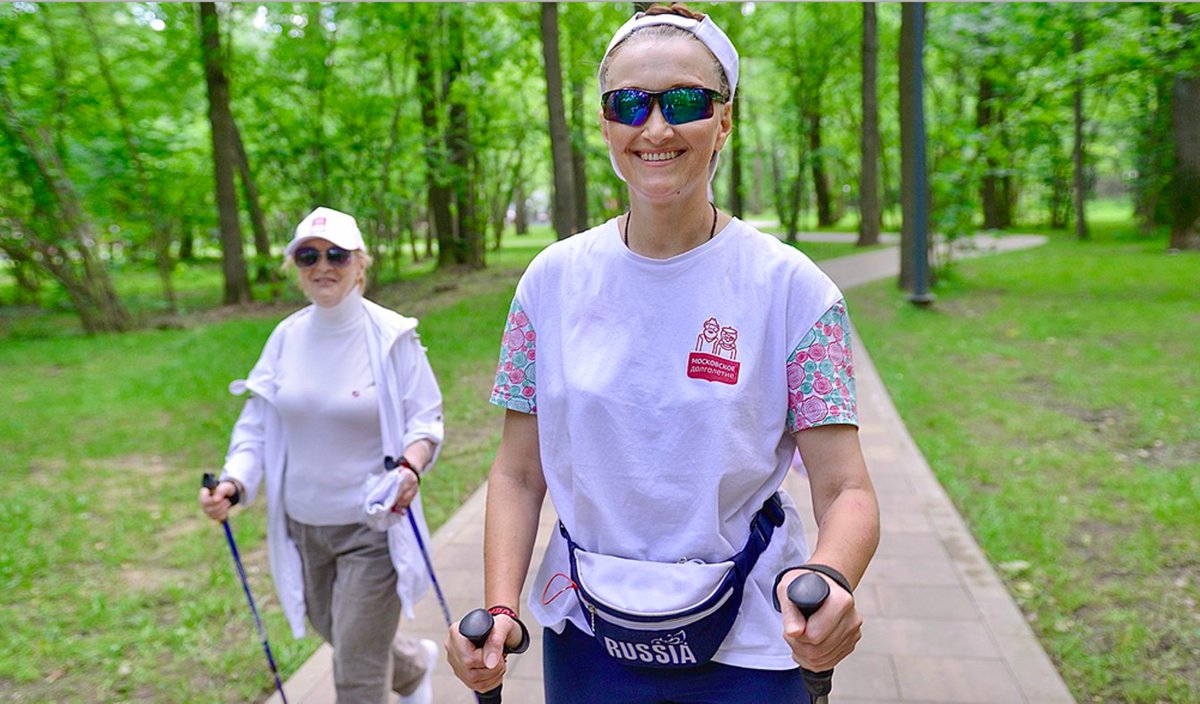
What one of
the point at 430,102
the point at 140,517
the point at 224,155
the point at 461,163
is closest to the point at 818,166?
the point at 461,163

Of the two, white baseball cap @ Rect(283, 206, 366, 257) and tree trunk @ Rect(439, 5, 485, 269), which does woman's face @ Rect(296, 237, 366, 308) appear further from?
tree trunk @ Rect(439, 5, 485, 269)

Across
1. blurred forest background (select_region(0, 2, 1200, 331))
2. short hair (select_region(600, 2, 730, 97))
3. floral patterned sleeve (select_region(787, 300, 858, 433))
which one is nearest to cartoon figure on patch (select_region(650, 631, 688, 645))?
floral patterned sleeve (select_region(787, 300, 858, 433))

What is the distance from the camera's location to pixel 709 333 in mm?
1809

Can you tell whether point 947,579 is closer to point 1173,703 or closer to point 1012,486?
point 1173,703

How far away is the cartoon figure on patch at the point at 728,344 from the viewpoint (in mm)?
1788

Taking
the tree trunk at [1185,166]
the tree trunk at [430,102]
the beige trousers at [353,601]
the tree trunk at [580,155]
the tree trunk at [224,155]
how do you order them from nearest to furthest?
the beige trousers at [353,601]
the tree trunk at [224,155]
the tree trunk at [430,102]
the tree trunk at [1185,166]
the tree trunk at [580,155]

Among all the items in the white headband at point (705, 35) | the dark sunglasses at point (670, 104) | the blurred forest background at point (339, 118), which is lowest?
the dark sunglasses at point (670, 104)

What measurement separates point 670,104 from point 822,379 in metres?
0.58

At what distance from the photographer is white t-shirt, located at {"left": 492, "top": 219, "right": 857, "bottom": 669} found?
5.84 ft

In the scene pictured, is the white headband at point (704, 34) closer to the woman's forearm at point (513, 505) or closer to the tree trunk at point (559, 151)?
the woman's forearm at point (513, 505)

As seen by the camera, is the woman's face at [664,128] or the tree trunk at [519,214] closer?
the woman's face at [664,128]

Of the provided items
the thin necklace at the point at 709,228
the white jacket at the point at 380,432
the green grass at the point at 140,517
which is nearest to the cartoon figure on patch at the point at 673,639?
the thin necklace at the point at 709,228

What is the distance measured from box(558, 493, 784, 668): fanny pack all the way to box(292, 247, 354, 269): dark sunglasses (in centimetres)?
204

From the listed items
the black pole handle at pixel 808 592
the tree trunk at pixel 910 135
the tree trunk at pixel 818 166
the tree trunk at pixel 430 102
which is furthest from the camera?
the tree trunk at pixel 818 166
